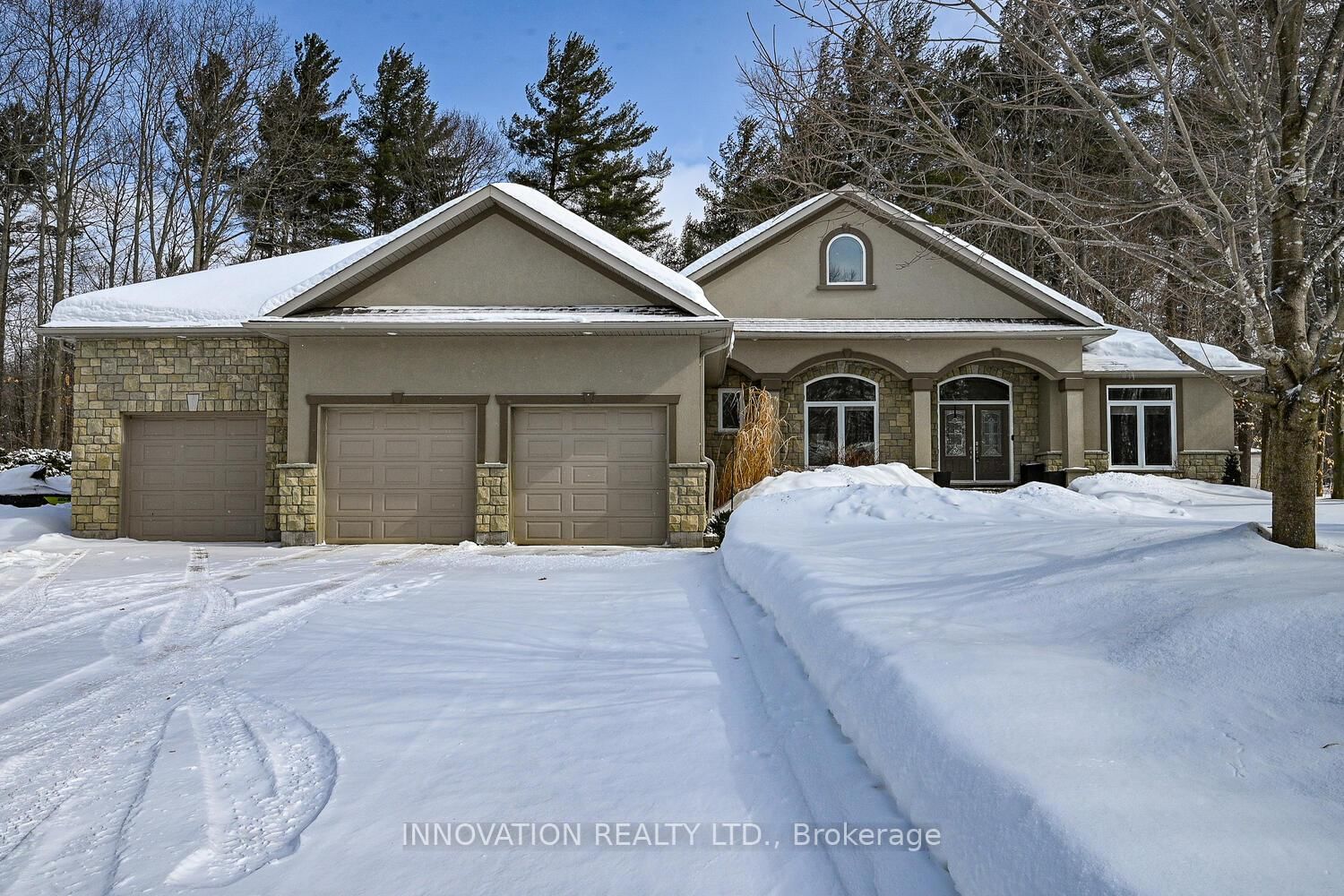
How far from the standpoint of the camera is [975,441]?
51.3ft

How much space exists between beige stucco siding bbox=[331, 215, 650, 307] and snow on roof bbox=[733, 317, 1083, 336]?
3481 mm

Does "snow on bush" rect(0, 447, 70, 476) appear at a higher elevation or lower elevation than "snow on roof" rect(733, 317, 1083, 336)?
lower

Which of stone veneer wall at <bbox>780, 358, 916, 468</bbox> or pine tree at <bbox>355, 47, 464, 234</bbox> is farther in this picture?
pine tree at <bbox>355, 47, 464, 234</bbox>

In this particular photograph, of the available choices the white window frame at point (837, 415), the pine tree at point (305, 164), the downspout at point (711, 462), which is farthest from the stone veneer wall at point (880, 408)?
the pine tree at point (305, 164)

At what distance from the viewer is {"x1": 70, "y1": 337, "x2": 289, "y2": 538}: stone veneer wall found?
39.4 feet

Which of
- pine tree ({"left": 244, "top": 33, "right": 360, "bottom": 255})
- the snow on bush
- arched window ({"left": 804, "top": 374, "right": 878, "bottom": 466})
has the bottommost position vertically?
the snow on bush

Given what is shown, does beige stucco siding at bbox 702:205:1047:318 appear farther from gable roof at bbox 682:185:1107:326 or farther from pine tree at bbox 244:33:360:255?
pine tree at bbox 244:33:360:255

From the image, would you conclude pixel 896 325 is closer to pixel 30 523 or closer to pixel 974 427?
pixel 974 427

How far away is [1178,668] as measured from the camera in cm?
269

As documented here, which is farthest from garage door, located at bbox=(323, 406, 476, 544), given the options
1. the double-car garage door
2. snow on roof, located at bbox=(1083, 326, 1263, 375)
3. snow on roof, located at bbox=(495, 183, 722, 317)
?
snow on roof, located at bbox=(1083, 326, 1263, 375)

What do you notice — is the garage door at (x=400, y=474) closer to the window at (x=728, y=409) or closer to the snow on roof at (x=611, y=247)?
the snow on roof at (x=611, y=247)

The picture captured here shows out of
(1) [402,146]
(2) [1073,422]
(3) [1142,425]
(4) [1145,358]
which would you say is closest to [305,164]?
(1) [402,146]

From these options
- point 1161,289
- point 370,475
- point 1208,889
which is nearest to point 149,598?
point 370,475

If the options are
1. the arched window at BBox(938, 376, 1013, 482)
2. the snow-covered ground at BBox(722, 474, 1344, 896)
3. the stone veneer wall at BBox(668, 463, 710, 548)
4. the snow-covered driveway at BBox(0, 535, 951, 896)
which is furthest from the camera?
the arched window at BBox(938, 376, 1013, 482)
